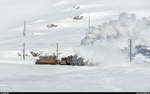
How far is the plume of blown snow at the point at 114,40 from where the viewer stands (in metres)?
79.8

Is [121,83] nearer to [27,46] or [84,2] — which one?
[27,46]

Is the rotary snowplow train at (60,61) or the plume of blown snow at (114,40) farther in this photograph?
the plume of blown snow at (114,40)

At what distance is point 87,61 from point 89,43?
18.1 meters

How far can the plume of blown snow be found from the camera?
7975 centimetres

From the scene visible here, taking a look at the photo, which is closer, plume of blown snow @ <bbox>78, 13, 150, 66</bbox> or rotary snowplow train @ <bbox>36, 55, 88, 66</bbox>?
rotary snowplow train @ <bbox>36, 55, 88, 66</bbox>

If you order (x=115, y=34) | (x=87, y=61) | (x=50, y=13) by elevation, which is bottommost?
(x=87, y=61)

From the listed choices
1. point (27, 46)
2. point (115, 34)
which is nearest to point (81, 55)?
point (115, 34)

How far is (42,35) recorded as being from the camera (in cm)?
14362

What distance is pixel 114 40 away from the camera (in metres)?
103

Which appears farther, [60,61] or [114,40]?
[114,40]

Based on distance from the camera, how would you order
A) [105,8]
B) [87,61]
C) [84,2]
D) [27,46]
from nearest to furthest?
[87,61] < [27,46] < [105,8] < [84,2]

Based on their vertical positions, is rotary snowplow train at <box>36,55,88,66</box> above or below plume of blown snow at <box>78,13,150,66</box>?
below

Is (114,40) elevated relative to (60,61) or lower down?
elevated

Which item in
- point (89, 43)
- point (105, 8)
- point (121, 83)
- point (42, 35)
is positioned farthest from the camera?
point (105, 8)
